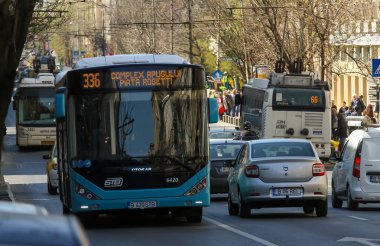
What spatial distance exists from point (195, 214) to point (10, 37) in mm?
4860

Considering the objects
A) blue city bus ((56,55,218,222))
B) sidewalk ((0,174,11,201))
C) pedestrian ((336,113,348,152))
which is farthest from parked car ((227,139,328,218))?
pedestrian ((336,113,348,152))

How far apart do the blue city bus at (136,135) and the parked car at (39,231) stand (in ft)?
47.8

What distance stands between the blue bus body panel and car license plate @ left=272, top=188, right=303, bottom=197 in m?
1.66

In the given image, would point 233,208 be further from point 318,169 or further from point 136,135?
point 136,135

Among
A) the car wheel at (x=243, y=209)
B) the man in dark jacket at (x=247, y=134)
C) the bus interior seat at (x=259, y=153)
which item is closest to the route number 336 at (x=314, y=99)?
the man in dark jacket at (x=247, y=134)

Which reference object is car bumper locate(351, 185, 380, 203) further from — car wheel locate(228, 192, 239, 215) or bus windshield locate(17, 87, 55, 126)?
bus windshield locate(17, 87, 55, 126)

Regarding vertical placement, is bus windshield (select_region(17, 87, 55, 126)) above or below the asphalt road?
above

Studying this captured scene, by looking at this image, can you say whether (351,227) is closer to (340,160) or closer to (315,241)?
(315,241)

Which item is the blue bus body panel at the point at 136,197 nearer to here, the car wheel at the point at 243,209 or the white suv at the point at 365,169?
the car wheel at the point at 243,209

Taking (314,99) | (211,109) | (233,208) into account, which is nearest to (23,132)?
(314,99)

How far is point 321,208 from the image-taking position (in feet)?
69.2

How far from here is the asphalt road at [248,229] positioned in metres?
16.3

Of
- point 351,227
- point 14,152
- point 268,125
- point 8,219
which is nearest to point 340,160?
point 351,227

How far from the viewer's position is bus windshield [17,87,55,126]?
53.0 metres
